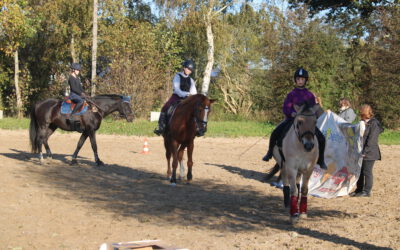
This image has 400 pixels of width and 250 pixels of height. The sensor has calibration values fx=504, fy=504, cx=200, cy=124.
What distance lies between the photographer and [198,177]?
12430 mm

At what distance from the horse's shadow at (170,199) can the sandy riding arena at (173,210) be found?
0.02 metres

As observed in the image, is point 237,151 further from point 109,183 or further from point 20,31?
point 20,31

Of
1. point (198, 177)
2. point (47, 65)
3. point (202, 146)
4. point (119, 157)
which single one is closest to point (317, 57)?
point (202, 146)

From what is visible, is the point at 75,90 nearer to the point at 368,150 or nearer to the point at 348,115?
the point at 348,115

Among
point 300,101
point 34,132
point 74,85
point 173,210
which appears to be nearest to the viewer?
point 300,101

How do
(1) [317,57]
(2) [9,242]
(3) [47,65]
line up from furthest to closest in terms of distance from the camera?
1. (3) [47,65]
2. (1) [317,57]
3. (2) [9,242]

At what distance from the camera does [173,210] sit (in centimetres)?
852

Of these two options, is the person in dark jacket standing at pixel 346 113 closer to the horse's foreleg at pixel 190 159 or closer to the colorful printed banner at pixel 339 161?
the colorful printed banner at pixel 339 161

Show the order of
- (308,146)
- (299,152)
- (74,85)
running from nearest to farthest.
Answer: (308,146), (299,152), (74,85)

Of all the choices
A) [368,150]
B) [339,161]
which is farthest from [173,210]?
[368,150]

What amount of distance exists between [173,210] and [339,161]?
3.71 meters

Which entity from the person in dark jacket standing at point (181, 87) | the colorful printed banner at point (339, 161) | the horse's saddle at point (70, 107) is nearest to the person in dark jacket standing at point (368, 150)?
the colorful printed banner at point (339, 161)

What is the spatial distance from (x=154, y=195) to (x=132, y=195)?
43cm

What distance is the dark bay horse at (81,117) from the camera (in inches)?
560
